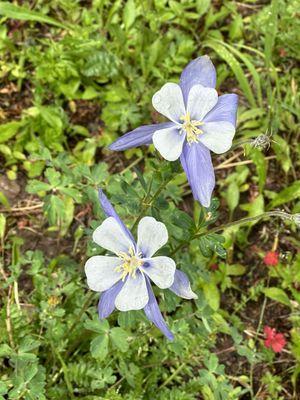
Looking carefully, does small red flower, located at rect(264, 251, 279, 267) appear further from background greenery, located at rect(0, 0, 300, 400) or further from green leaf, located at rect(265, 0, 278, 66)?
green leaf, located at rect(265, 0, 278, 66)

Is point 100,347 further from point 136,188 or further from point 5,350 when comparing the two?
point 136,188

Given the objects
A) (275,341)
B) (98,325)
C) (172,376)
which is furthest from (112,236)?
(275,341)

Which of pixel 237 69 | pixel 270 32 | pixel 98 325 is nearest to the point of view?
pixel 98 325

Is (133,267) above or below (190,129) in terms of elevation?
below

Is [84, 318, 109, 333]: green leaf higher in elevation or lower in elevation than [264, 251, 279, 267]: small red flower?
higher

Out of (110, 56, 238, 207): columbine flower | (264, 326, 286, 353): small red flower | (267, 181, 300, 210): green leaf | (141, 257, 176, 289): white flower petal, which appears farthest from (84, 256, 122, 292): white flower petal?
(267, 181, 300, 210): green leaf

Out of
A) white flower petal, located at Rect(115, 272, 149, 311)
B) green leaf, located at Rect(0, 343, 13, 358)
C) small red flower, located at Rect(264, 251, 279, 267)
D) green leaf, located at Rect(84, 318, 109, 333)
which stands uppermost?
→ white flower petal, located at Rect(115, 272, 149, 311)

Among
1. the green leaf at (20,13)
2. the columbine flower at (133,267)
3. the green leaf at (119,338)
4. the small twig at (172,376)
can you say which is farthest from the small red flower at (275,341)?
the green leaf at (20,13)

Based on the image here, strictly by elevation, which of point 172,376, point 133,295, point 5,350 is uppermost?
point 133,295
